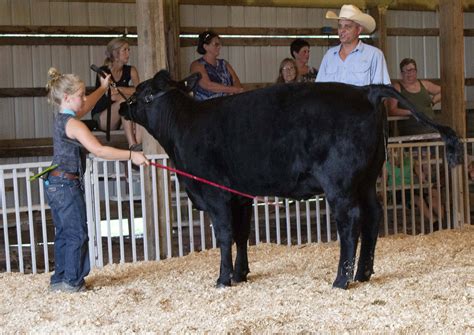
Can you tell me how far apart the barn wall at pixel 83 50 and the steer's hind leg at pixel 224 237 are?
7.29 meters

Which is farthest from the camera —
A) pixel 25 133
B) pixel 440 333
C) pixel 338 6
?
pixel 338 6

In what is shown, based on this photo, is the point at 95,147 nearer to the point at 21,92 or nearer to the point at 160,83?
the point at 160,83

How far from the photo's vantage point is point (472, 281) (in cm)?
482

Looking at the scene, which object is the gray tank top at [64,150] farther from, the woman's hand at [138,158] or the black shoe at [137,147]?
the black shoe at [137,147]

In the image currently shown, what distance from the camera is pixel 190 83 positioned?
550 centimetres

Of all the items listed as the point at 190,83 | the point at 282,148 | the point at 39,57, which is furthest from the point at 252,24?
the point at 282,148

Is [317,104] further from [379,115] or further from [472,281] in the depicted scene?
[472,281]

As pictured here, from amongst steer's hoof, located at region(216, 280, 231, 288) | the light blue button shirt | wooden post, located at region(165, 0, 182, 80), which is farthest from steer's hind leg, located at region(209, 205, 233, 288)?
wooden post, located at region(165, 0, 182, 80)

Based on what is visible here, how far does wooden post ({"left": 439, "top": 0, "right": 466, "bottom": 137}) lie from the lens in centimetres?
801

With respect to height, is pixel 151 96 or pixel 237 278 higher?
pixel 151 96

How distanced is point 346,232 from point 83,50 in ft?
26.1

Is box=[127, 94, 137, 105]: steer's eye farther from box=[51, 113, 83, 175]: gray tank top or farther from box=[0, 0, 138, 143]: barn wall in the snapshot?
box=[0, 0, 138, 143]: barn wall

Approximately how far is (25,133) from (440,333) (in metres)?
9.20

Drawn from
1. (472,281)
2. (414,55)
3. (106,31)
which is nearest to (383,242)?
(472,281)
